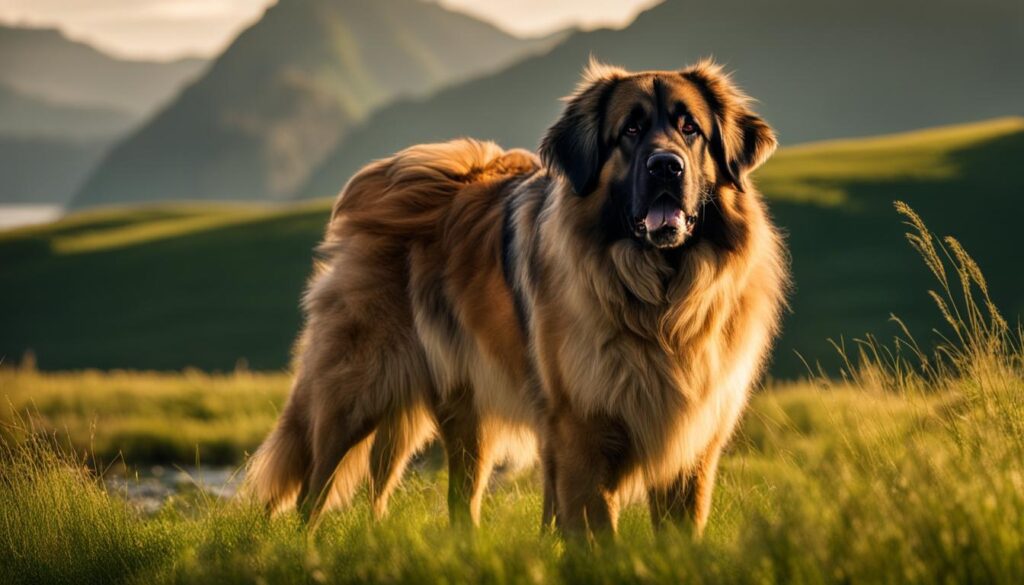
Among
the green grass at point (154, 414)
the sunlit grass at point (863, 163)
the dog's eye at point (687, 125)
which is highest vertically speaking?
the dog's eye at point (687, 125)

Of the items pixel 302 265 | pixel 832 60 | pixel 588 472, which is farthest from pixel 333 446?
pixel 832 60

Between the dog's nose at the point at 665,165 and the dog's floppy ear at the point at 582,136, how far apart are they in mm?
370

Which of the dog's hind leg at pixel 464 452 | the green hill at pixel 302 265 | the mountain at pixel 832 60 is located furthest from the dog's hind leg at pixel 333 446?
the mountain at pixel 832 60

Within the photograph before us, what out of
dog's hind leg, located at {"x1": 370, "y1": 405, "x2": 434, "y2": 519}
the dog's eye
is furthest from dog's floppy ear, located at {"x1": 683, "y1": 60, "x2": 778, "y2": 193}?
dog's hind leg, located at {"x1": 370, "y1": 405, "x2": 434, "y2": 519}

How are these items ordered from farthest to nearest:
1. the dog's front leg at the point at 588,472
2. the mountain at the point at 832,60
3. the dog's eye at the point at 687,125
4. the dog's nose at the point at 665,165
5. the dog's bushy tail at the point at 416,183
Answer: the mountain at the point at 832,60 → the dog's bushy tail at the point at 416,183 → the dog's eye at the point at 687,125 → the dog's front leg at the point at 588,472 → the dog's nose at the point at 665,165

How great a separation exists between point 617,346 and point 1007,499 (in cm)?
170

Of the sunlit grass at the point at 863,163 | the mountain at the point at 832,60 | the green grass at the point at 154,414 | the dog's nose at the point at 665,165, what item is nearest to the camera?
the dog's nose at the point at 665,165

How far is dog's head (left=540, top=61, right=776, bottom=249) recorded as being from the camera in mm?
4402

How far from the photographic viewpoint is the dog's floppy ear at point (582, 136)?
15.2 ft

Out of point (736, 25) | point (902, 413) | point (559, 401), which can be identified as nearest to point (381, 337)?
point (559, 401)

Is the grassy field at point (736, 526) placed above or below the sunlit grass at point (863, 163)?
above

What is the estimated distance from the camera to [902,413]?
5.78 metres

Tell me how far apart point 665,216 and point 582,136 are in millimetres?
576

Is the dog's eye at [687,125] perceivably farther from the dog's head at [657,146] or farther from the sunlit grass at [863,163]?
the sunlit grass at [863,163]
